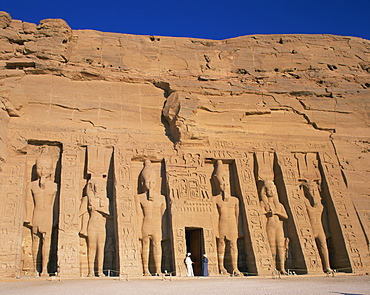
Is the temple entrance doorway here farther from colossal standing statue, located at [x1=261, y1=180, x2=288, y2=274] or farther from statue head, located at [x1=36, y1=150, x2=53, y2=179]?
statue head, located at [x1=36, y1=150, x2=53, y2=179]

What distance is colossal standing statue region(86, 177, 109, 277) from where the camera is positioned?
10.9m

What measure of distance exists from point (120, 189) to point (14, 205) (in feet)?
8.15

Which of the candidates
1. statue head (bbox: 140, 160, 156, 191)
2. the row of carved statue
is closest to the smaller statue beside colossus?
the row of carved statue

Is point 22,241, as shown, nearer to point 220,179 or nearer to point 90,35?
point 220,179

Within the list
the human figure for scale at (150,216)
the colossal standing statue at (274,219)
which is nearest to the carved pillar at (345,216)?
the colossal standing statue at (274,219)

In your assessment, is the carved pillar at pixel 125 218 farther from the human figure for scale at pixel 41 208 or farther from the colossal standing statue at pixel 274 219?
the colossal standing statue at pixel 274 219

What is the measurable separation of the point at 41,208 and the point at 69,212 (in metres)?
0.70

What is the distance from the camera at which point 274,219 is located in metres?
12.2

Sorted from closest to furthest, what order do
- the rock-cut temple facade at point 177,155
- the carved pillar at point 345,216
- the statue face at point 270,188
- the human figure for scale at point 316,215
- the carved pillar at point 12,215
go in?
the carved pillar at point 12,215
the rock-cut temple facade at point 177,155
the carved pillar at point 345,216
the human figure for scale at point 316,215
the statue face at point 270,188

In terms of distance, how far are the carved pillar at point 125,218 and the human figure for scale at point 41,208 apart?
1592 mm

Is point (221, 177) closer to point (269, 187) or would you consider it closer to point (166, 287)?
point (269, 187)

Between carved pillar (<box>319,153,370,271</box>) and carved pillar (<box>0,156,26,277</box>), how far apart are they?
7971 mm

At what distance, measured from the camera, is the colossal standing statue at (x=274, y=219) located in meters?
11.9

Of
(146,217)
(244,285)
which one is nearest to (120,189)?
(146,217)
